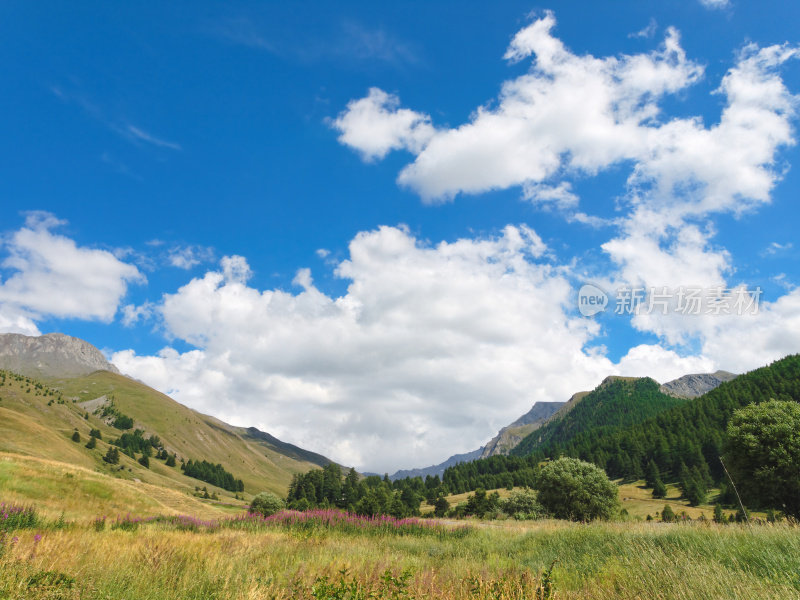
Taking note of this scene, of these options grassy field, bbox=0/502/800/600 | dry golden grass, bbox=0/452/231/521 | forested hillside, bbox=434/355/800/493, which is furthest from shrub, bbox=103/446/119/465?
grassy field, bbox=0/502/800/600

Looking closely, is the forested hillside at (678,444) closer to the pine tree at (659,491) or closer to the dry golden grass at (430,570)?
the pine tree at (659,491)

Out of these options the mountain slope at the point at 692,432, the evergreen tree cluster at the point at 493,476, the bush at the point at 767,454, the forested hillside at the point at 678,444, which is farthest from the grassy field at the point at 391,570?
the mountain slope at the point at 692,432

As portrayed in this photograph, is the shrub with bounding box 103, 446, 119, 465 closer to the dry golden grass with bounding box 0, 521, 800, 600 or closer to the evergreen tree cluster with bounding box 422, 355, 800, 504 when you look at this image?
the evergreen tree cluster with bounding box 422, 355, 800, 504

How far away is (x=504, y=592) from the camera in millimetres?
6422

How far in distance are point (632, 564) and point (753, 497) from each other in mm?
28378

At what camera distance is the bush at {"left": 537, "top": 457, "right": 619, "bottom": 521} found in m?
33.4

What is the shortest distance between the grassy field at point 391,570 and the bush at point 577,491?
24075mm

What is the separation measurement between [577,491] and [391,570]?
29867 millimetres

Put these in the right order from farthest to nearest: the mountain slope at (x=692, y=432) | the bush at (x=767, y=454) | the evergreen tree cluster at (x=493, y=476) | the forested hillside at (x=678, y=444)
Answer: the evergreen tree cluster at (x=493, y=476)
the mountain slope at (x=692, y=432)
the forested hillside at (x=678, y=444)
the bush at (x=767, y=454)

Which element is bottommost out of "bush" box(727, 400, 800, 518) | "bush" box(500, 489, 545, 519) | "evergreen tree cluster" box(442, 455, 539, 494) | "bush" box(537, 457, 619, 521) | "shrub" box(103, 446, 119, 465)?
"shrub" box(103, 446, 119, 465)

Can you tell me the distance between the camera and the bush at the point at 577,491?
33.4m

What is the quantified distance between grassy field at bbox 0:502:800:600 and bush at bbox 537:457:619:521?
24075mm

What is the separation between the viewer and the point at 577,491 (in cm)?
3353

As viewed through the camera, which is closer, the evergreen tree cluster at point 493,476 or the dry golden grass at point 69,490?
the dry golden grass at point 69,490
